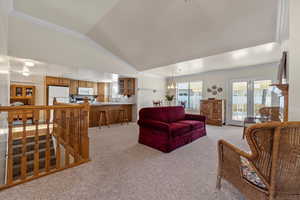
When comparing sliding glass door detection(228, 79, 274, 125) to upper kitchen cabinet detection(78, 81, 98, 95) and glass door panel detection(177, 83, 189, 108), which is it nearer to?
glass door panel detection(177, 83, 189, 108)

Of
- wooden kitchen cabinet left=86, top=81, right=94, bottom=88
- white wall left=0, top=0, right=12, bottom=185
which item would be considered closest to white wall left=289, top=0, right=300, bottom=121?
white wall left=0, top=0, right=12, bottom=185

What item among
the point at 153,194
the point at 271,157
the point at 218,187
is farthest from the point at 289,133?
the point at 153,194

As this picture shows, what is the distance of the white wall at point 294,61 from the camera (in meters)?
1.49

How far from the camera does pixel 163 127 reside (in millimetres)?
2885

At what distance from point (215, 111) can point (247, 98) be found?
4.54 ft

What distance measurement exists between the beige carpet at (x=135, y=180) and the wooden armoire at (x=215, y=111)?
3.24 meters

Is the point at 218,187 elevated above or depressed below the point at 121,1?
below

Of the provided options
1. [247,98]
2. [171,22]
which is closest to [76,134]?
[171,22]

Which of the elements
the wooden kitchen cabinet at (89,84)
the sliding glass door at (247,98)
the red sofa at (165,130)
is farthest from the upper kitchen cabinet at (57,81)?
the sliding glass door at (247,98)

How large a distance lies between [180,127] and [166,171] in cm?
126

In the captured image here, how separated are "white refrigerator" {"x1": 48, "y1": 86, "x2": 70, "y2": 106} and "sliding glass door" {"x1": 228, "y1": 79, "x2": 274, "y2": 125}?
7.94 meters

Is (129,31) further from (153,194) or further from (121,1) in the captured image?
(153,194)

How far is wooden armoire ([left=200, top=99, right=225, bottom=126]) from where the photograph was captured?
5.52m

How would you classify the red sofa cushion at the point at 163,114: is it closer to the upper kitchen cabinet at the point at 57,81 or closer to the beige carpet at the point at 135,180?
the beige carpet at the point at 135,180
